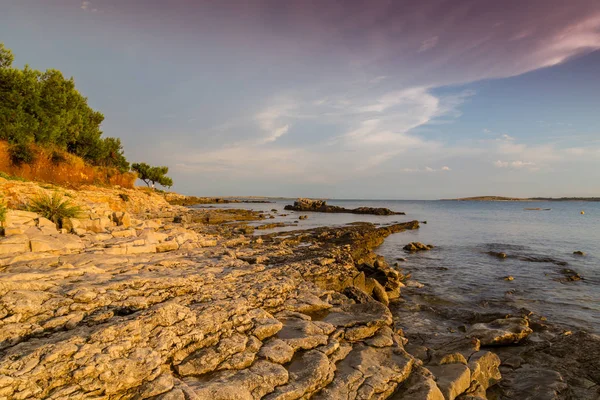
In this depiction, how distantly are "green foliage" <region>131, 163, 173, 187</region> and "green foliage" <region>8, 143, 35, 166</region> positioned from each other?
6469cm

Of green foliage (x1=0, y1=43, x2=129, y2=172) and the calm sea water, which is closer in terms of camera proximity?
Answer: the calm sea water

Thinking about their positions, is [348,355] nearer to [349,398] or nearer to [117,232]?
[349,398]

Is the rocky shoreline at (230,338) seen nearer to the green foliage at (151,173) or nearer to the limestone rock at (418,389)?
the limestone rock at (418,389)

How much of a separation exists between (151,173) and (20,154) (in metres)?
67.0

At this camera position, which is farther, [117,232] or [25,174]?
[25,174]

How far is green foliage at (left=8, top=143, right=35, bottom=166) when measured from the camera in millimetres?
22870

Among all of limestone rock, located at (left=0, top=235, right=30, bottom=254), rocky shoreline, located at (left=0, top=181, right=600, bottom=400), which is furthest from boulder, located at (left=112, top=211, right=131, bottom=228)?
limestone rock, located at (left=0, top=235, right=30, bottom=254)

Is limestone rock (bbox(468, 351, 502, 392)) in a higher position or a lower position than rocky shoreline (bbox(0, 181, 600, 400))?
lower

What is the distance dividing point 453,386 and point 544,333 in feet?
20.3

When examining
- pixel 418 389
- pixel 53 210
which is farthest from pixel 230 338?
pixel 53 210

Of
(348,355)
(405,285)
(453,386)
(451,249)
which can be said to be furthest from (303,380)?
(451,249)

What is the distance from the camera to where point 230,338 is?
224 inches

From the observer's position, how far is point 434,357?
22.0ft

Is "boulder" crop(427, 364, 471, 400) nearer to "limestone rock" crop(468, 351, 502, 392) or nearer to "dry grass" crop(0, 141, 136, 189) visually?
"limestone rock" crop(468, 351, 502, 392)
